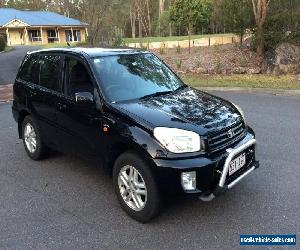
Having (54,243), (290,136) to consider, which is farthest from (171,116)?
(290,136)

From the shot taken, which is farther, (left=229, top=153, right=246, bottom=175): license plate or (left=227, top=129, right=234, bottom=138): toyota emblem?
(left=227, top=129, right=234, bottom=138): toyota emblem

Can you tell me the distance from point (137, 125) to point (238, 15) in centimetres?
1466

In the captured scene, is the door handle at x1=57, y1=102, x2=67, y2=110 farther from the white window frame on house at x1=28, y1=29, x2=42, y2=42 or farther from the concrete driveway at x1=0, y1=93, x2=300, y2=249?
the white window frame on house at x1=28, y1=29, x2=42, y2=42

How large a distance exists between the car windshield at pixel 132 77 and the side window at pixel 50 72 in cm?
75

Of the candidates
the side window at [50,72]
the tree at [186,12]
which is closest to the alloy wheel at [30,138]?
the side window at [50,72]

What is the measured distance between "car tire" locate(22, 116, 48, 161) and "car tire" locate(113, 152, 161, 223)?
6.72ft

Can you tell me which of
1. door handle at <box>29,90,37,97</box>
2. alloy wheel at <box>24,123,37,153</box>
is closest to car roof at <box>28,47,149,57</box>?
door handle at <box>29,90,37,97</box>

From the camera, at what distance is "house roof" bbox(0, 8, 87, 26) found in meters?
57.0

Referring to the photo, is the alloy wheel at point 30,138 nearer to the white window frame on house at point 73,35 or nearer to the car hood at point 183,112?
the car hood at point 183,112

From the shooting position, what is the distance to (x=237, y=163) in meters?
4.12

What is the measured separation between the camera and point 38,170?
5.68 m

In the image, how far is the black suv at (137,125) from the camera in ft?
12.6

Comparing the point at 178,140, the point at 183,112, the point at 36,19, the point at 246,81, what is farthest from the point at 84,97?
the point at 36,19

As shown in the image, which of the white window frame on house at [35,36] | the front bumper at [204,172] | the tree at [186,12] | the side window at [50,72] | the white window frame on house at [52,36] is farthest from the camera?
the white window frame on house at [52,36]
